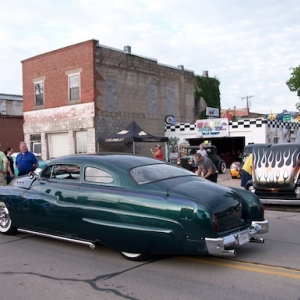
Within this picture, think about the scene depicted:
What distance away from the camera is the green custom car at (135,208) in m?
4.82

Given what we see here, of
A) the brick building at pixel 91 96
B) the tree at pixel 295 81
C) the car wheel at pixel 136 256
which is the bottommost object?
the car wheel at pixel 136 256

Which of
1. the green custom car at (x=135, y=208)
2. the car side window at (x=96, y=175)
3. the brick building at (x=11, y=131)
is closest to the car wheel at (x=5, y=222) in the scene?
the green custom car at (x=135, y=208)

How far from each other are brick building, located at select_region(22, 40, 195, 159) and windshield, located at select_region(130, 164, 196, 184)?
16.6m

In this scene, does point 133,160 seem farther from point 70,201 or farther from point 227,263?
point 227,263

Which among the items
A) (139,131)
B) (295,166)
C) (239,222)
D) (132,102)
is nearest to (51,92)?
(132,102)

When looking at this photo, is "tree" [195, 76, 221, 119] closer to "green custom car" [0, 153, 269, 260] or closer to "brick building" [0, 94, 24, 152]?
"brick building" [0, 94, 24, 152]

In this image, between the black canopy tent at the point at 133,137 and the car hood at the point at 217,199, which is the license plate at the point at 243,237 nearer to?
the car hood at the point at 217,199

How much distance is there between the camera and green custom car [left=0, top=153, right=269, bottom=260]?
4.82 metres

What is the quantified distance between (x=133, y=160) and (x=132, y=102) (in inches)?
739

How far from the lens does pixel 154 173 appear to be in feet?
18.8

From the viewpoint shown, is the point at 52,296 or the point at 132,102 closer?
the point at 52,296

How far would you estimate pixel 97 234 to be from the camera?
5438mm

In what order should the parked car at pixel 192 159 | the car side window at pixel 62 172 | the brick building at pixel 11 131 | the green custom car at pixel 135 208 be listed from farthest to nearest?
the brick building at pixel 11 131 → the parked car at pixel 192 159 → the car side window at pixel 62 172 → the green custom car at pixel 135 208

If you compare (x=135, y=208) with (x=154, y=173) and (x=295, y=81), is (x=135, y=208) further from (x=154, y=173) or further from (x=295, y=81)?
(x=295, y=81)
